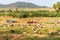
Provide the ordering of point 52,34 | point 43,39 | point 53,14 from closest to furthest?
point 43,39
point 52,34
point 53,14

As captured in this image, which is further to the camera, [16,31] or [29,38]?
[16,31]

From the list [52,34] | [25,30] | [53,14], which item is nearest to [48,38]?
[52,34]

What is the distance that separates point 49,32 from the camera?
26391 mm

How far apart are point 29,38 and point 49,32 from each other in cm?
413

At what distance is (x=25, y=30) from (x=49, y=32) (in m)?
2.77

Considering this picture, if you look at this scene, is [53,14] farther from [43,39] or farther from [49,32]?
[43,39]

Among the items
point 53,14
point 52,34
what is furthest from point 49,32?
point 53,14

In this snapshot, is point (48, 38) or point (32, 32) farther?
point (32, 32)

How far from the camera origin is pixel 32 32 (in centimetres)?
2603

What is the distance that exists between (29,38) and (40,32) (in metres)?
3.34

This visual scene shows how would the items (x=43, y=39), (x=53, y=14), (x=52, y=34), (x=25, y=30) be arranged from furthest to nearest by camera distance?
(x=53, y=14) < (x=25, y=30) < (x=52, y=34) < (x=43, y=39)

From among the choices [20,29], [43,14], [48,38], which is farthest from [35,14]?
[48,38]

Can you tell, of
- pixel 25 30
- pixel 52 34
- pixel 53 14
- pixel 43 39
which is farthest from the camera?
pixel 53 14

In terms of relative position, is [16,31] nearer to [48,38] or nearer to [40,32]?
[40,32]
